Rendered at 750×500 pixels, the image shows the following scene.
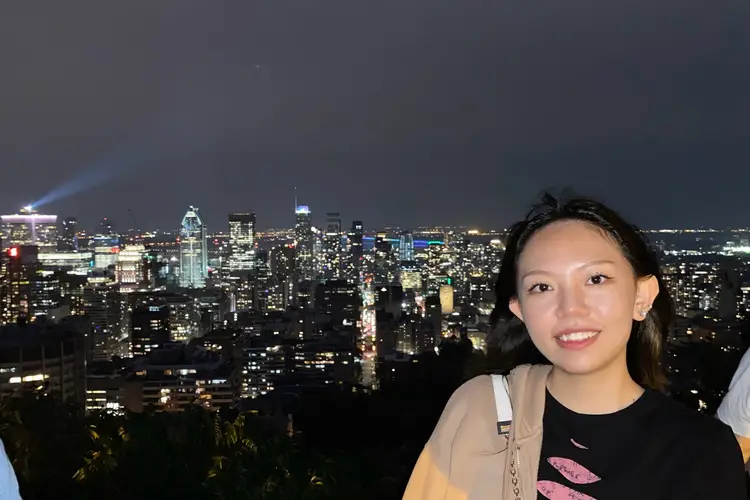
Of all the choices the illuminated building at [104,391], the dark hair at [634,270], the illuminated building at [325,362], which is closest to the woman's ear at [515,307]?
the dark hair at [634,270]

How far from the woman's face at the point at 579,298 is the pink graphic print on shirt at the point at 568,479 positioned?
0.10 m

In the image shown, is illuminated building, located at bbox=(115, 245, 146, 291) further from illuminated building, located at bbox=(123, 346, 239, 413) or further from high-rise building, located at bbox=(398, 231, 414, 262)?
illuminated building, located at bbox=(123, 346, 239, 413)

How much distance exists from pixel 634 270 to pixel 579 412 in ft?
0.58

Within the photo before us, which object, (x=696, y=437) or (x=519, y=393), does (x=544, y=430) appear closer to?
(x=519, y=393)

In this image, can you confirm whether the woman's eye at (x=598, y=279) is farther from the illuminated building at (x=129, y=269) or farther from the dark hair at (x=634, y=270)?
the illuminated building at (x=129, y=269)

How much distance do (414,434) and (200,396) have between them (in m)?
9.94

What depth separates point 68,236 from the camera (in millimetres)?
47969

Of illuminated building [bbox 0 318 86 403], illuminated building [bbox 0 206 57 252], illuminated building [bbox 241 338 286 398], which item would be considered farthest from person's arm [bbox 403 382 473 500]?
illuminated building [bbox 0 206 57 252]

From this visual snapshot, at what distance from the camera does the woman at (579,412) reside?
65cm

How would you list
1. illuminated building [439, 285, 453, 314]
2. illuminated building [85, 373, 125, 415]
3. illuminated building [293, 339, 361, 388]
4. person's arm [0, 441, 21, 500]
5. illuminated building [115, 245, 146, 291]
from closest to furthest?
1. person's arm [0, 441, 21, 500]
2. illuminated building [85, 373, 125, 415]
3. illuminated building [293, 339, 361, 388]
4. illuminated building [439, 285, 453, 314]
5. illuminated building [115, 245, 146, 291]

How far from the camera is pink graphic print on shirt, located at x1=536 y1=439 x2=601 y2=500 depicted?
2.18 feet

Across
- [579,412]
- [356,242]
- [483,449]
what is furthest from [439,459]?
[356,242]

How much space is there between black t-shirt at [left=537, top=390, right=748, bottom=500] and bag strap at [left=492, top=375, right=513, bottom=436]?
A: 4 centimetres

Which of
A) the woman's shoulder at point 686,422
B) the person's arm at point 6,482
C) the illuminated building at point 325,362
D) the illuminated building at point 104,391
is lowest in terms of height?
the illuminated building at point 104,391
